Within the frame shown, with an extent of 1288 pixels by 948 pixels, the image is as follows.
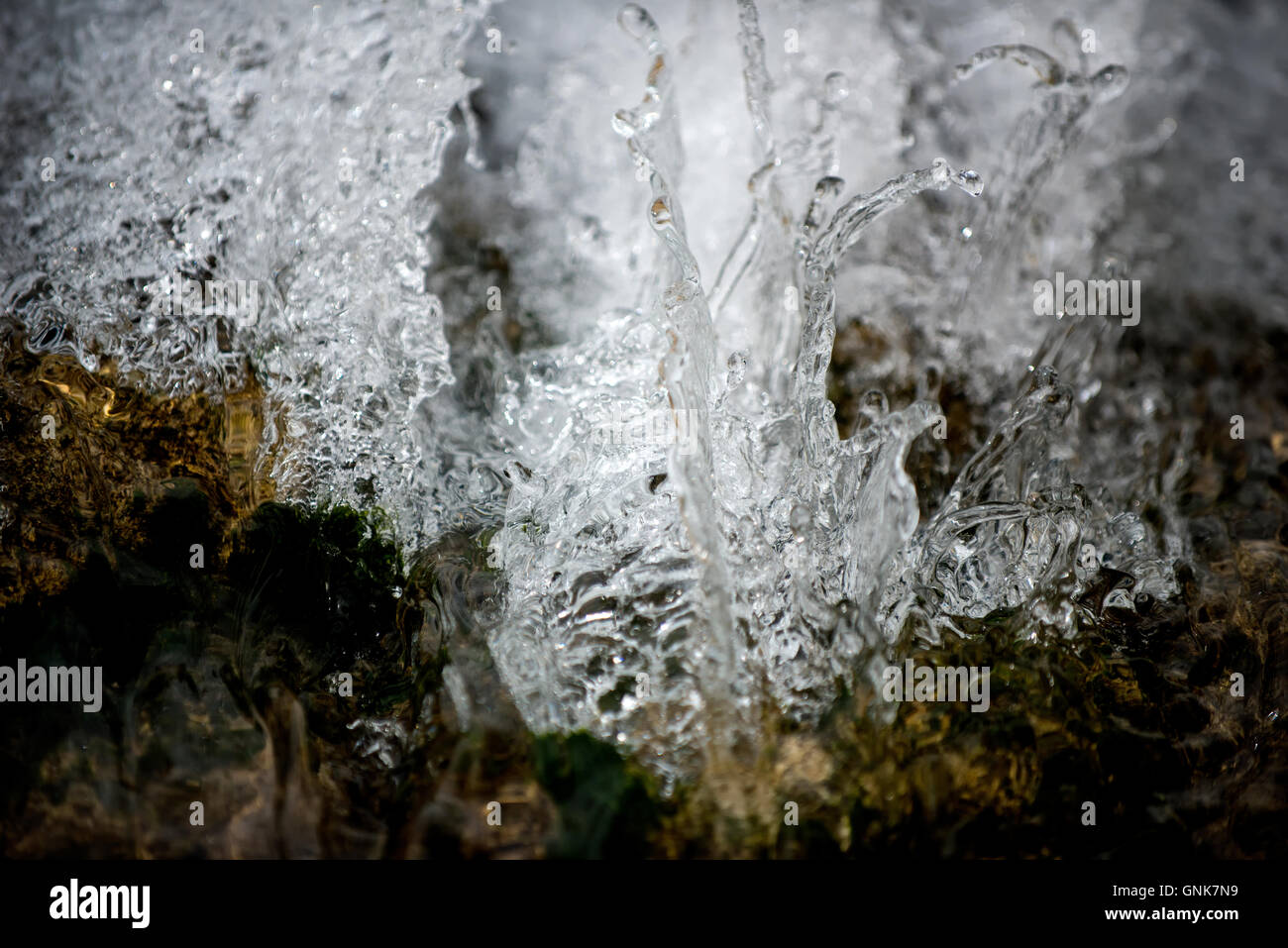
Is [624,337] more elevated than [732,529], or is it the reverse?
[624,337]

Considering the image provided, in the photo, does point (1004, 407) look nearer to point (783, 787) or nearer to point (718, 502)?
point (718, 502)

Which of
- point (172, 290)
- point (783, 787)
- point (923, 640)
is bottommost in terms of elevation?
point (783, 787)

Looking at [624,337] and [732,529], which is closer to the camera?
[732,529]

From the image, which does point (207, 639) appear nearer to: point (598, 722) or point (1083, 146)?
point (598, 722)

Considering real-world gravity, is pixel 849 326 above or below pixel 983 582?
above

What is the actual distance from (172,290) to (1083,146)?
1.97 meters

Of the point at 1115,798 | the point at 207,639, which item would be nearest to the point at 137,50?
the point at 207,639

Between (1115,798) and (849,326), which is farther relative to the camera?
(849,326)

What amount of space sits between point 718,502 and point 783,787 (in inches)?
13.0

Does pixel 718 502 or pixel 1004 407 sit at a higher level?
pixel 1004 407
